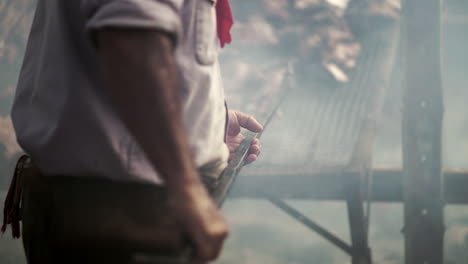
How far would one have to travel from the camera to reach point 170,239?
673 mm

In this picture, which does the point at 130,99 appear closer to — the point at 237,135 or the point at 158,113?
the point at 158,113

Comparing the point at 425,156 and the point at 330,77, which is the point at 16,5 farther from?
the point at 425,156

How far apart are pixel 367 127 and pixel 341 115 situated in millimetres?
836

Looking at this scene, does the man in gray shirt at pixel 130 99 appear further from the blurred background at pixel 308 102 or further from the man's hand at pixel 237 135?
the blurred background at pixel 308 102

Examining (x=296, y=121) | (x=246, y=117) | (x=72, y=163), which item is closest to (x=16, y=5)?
(x=296, y=121)

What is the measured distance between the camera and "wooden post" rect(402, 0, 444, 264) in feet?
8.93

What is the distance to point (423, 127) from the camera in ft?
9.00

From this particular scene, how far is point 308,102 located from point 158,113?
4.13 meters

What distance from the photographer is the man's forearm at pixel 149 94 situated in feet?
2.06

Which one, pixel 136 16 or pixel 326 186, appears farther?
pixel 326 186

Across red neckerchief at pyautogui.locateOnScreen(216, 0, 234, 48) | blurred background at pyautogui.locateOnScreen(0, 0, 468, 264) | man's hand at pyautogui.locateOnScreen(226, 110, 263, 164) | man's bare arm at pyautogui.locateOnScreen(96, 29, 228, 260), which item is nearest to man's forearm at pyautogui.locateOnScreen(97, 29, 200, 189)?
man's bare arm at pyautogui.locateOnScreen(96, 29, 228, 260)

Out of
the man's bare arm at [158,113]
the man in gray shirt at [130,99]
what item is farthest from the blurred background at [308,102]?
the man's bare arm at [158,113]

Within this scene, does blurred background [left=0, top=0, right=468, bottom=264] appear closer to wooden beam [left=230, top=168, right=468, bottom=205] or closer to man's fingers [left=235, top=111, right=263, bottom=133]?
wooden beam [left=230, top=168, right=468, bottom=205]

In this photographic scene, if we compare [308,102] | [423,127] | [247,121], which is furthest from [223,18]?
[308,102]
